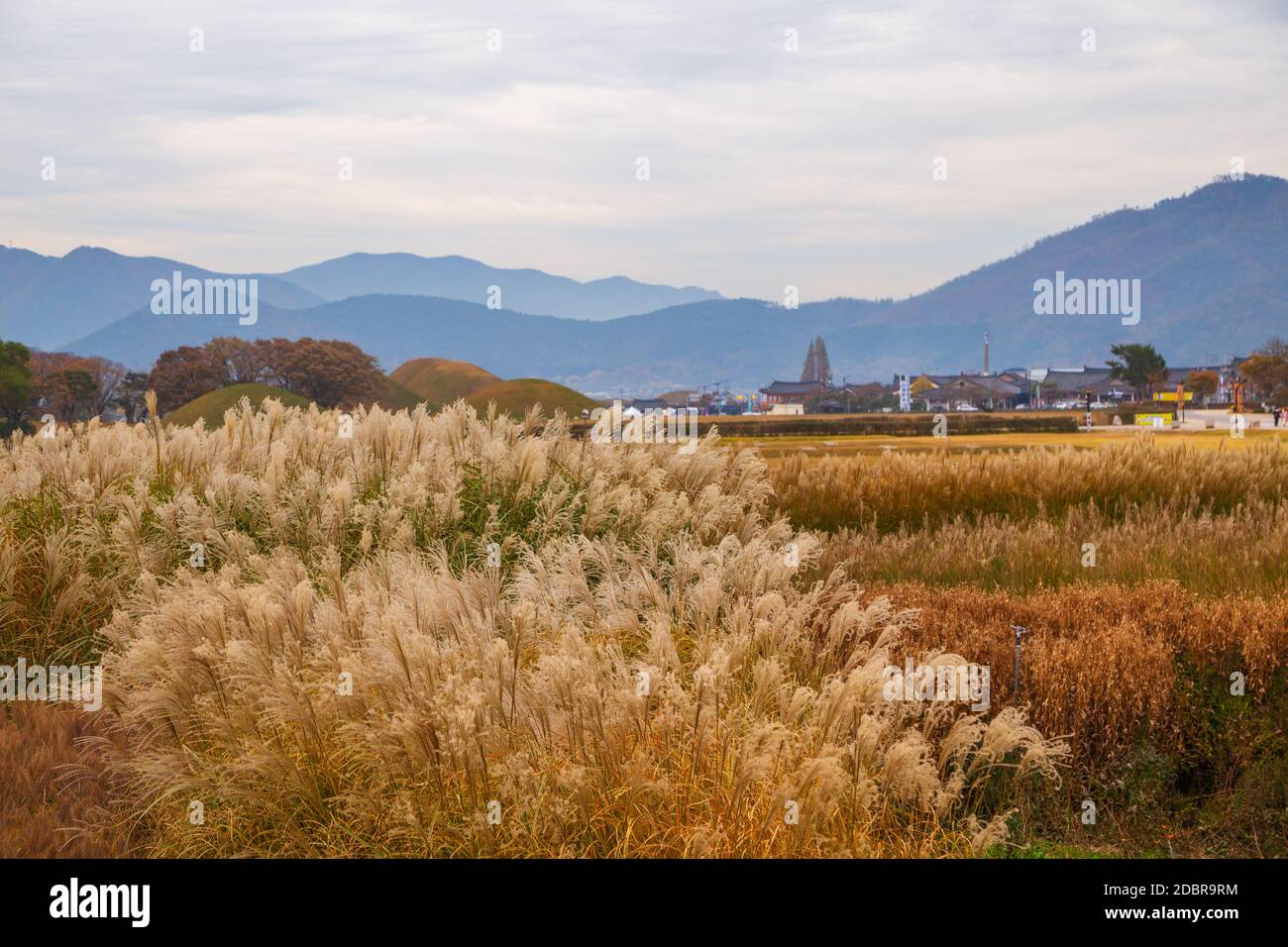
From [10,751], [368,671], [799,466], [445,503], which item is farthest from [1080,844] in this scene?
[799,466]

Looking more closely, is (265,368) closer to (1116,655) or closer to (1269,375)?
(1116,655)

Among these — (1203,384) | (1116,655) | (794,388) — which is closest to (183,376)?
(1116,655)

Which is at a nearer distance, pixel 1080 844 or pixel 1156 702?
pixel 1080 844

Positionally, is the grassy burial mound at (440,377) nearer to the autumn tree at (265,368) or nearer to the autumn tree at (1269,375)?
the autumn tree at (265,368)

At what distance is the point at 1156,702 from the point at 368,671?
185 inches

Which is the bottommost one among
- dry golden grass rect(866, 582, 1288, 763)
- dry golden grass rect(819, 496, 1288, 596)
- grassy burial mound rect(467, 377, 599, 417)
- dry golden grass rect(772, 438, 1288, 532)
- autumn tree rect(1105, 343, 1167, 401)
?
dry golden grass rect(866, 582, 1288, 763)

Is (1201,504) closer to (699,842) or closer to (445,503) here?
(445,503)

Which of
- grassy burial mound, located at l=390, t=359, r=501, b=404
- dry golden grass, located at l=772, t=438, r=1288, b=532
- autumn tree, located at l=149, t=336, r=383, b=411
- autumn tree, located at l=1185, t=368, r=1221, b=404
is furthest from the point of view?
autumn tree, located at l=1185, t=368, r=1221, b=404

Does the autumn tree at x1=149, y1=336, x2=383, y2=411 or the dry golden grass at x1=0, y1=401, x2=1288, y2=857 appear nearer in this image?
the dry golden grass at x1=0, y1=401, x2=1288, y2=857

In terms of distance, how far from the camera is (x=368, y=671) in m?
4.57

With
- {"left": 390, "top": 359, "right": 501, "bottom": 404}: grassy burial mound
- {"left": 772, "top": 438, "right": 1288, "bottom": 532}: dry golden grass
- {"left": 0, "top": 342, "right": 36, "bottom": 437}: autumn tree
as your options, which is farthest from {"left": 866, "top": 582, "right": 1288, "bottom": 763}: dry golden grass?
{"left": 390, "top": 359, "right": 501, "bottom": 404}: grassy burial mound

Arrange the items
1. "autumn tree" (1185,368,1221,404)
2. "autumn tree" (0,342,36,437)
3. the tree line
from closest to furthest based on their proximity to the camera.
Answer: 1. the tree line
2. "autumn tree" (0,342,36,437)
3. "autumn tree" (1185,368,1221,404)

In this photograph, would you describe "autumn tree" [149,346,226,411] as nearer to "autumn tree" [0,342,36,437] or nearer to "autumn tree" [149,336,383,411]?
"autumn tree" [149,336,383,411]

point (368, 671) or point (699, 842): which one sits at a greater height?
point (368, 671)
